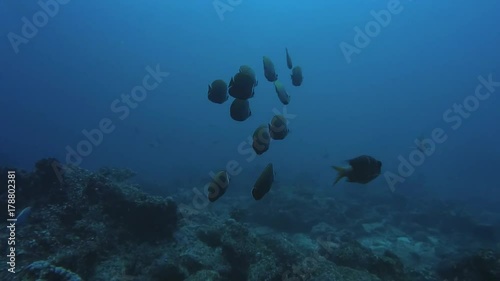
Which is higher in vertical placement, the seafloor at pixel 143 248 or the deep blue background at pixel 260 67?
the deep blue background at pixel 260 67

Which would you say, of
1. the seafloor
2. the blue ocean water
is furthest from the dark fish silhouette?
the blue ocean water

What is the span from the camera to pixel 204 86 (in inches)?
7387

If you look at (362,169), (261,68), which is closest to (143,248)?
(362,169)

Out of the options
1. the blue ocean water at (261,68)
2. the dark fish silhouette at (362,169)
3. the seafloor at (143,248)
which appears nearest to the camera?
the dark fish silhouette at (362,169)

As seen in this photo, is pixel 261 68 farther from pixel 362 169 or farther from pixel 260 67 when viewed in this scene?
Answer: pixel 362 169

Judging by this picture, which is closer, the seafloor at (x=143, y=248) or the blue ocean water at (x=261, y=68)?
the seafloor at (x=143, y=248)

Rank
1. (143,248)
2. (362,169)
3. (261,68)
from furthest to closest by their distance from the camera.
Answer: (261,68), (143,248), (362,169)

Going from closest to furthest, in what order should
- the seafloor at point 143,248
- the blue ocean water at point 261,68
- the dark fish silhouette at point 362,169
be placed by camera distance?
1. the dark fish silhouette at point 362,169
2. the seafloor at point 143,248
3. the blue ocean water at point 261,68

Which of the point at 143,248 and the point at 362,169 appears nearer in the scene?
the point at 362,169

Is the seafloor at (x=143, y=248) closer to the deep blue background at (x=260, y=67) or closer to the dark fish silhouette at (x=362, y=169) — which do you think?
the dark fish silhouette at (x=362, y=169)

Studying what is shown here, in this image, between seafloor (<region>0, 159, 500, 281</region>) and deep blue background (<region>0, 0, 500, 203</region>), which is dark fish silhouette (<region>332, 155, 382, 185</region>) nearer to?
seafloor (<region>0, 159, 500, 281</region>)

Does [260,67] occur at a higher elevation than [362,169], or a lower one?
higher

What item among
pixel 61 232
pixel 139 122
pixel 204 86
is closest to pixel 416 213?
pixel 61 232

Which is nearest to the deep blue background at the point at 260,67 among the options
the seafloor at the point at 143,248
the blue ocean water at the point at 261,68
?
the blue ocean water at the point at 261,68
